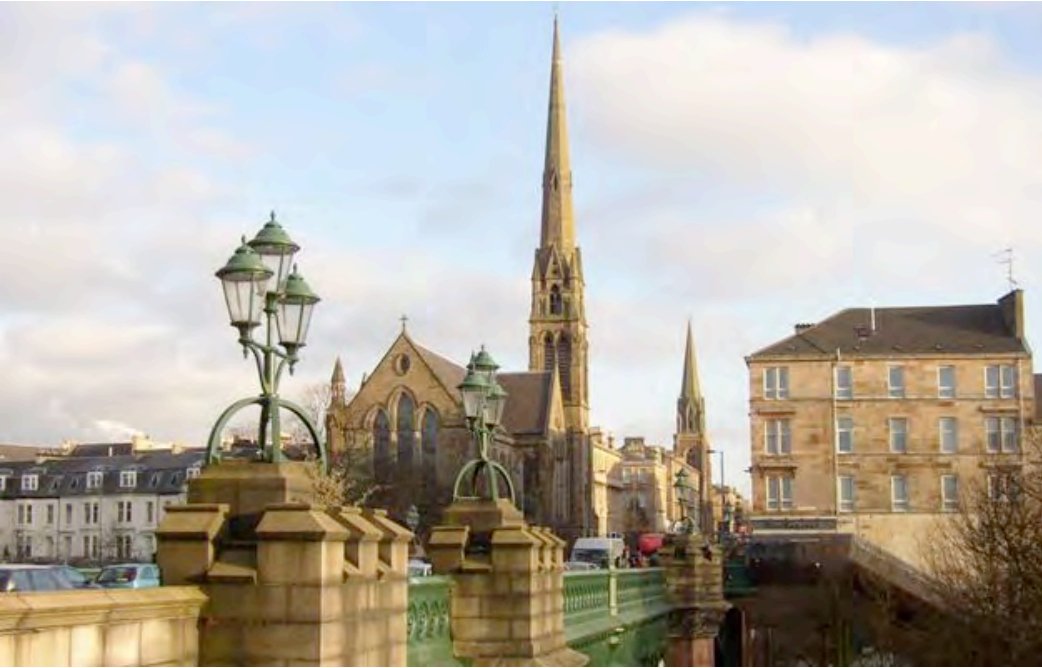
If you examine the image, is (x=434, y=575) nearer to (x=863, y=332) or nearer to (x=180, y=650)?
(x=180, y=650)

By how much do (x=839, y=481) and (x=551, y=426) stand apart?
37406mm

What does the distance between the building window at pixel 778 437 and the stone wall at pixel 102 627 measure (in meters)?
72.6

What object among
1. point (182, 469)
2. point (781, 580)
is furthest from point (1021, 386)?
point (182, 469)

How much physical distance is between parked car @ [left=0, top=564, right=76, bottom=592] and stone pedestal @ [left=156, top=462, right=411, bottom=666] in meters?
16.1

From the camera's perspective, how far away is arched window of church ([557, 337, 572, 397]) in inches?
4992

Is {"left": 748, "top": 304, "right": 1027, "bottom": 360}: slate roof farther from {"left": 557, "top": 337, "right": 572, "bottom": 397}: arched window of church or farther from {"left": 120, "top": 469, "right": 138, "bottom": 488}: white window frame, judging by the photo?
{"left": 120, "top": 469, "right": 138, "bottom": 488}: white window frame

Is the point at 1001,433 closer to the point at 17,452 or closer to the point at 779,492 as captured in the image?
the point at 779,492

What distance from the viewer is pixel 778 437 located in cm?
8244

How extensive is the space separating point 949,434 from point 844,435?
565 centimetres

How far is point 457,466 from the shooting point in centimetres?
10238

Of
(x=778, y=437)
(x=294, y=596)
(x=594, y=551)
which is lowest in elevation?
(x=594, y=551)

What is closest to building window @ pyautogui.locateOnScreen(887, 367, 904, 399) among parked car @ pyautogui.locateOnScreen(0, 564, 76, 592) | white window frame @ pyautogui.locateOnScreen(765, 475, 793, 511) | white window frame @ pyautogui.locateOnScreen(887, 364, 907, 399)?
white window frame @ pyautogui.locateOnScreen(887, 364, 907, 399)

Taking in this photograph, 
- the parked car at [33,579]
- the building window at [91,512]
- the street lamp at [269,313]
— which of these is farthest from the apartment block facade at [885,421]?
the street lamp at [269,313]

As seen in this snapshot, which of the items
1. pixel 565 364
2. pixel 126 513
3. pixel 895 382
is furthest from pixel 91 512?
pixel 895 382
